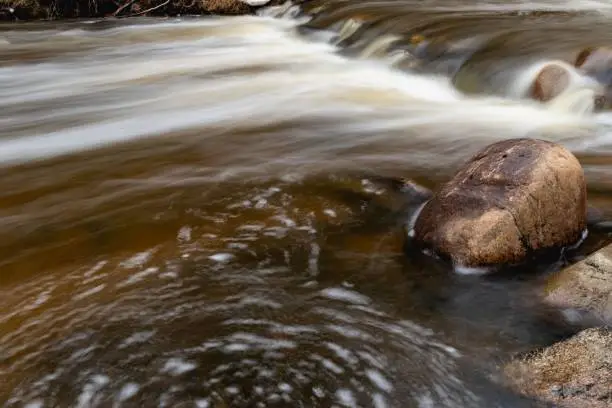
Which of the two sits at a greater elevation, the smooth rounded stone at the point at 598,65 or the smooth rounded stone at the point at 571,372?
the smooth rounded stone at the point at 598,65

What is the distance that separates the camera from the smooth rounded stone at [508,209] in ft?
→ 10.4

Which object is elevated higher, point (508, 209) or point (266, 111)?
point (508, 209)

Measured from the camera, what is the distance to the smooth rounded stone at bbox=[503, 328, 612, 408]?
7.16 ft

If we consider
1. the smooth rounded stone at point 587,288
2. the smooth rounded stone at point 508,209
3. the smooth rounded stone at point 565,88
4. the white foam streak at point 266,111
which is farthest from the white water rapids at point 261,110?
the smooth rounded stone at point 587,288

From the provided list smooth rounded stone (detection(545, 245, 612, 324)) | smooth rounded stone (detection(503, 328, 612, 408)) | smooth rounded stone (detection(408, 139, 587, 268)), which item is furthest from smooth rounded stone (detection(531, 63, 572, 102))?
smooth rounded stone (detection(503, 328, 612, 408))

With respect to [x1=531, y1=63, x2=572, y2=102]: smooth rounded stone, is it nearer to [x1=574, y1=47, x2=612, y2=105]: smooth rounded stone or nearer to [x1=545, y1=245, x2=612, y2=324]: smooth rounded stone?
[x1=574, y1=47, x2=612, y2=105]: smooth rounded stone

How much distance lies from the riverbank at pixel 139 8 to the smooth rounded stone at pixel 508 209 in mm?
13734

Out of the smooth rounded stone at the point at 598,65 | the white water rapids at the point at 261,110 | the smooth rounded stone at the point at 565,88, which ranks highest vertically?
the smooth rounded stone at the point at 598,65

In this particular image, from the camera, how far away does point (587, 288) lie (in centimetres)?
279

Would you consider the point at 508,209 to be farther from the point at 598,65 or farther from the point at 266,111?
the point at 266,111

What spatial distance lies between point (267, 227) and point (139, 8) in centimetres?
1412

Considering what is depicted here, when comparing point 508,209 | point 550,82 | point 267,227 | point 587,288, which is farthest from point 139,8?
point 587,288

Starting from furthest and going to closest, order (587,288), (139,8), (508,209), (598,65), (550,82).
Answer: (139,8) < (550,82) < (598,65) < (508,209) < (587,288)

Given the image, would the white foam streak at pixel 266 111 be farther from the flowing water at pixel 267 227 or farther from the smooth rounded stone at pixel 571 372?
the smooth rounded stone at pixel 571 372
